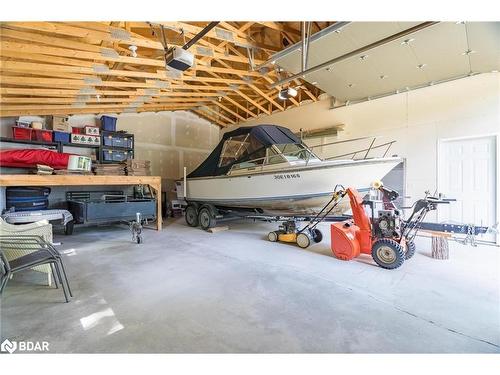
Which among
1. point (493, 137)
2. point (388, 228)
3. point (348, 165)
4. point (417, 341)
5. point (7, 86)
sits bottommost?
point (417, 341)

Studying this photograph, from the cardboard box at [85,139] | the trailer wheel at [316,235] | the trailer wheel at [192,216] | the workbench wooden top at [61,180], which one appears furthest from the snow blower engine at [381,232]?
the cardboard box at [85,139]

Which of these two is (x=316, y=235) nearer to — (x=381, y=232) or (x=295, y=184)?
(x=295, y=184)

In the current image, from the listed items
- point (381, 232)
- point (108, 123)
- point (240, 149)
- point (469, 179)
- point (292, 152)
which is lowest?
point (381, 232)

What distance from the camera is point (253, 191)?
5.55 meters

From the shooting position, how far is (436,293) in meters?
2.75

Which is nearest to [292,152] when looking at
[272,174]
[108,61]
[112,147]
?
[272,174]

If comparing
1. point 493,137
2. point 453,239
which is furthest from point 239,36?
point 453,239

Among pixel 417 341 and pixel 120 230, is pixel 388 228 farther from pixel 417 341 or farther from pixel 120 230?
pixel 120 230

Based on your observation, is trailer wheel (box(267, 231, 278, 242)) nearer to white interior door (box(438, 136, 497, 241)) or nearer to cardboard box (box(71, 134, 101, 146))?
white interior door (box(438, 136, 497, 241))

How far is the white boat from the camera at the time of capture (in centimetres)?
470

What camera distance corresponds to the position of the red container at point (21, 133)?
635 cm

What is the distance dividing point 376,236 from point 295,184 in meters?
1.79

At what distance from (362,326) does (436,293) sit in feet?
4.25

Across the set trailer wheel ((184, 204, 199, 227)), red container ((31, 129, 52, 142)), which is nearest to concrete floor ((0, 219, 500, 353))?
trailer wheel ((184, 204, 199, 227))
